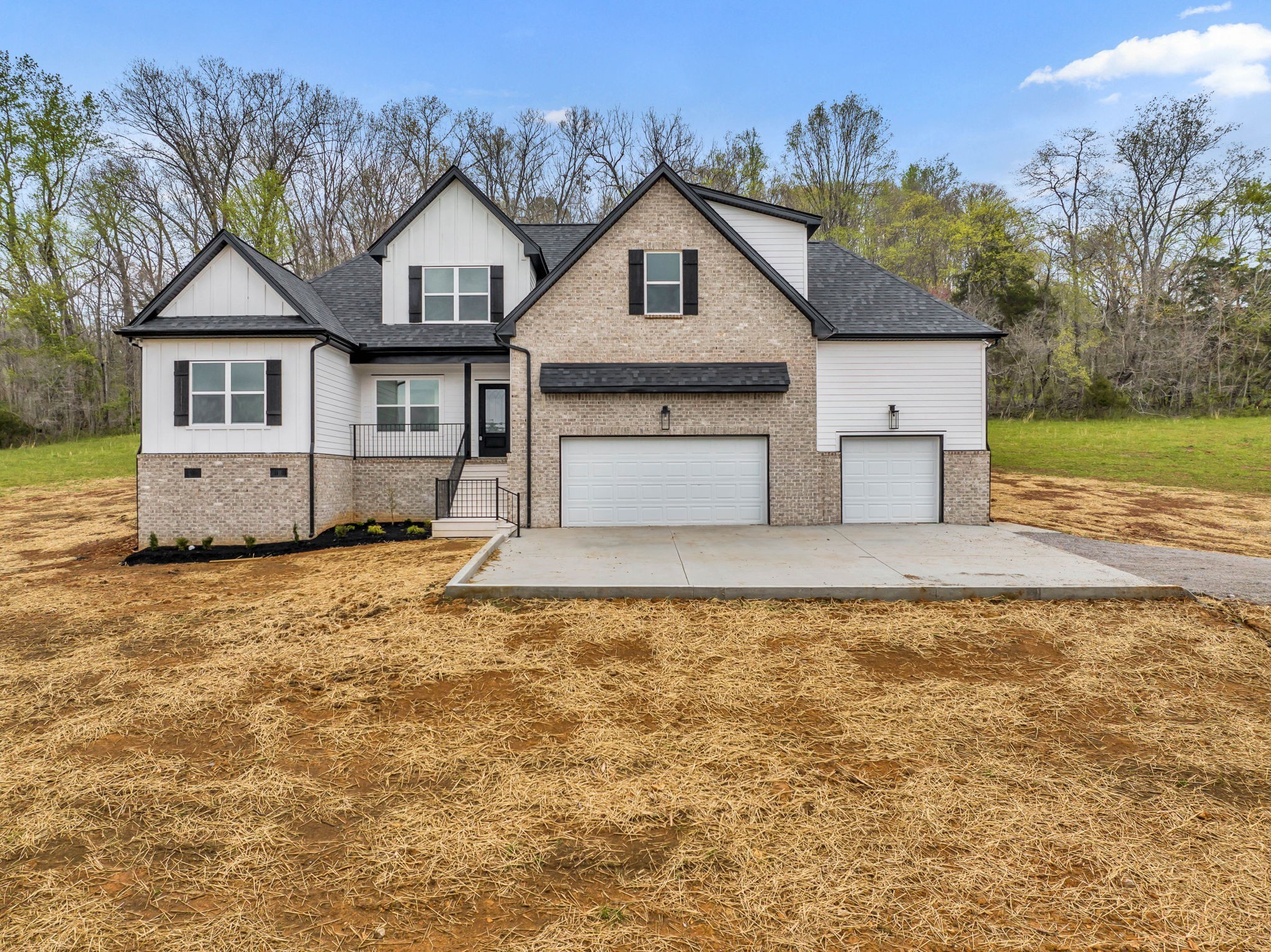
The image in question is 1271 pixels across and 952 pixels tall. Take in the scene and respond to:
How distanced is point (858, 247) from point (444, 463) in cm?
2221

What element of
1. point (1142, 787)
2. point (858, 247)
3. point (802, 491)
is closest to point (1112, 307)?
point (858, 247)

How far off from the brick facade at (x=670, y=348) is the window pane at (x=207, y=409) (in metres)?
6.66

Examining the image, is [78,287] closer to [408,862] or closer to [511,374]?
[511,374]

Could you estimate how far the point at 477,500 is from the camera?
1423 cm

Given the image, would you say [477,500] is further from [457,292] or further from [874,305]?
[874,305]

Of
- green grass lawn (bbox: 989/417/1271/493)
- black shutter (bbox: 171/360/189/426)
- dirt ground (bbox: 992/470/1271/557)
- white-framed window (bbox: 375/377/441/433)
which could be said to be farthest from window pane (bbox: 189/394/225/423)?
green grass lawn (bbox: 989/417/1271/493)

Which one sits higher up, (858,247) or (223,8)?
(223,8)

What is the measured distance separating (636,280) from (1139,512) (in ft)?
48.3

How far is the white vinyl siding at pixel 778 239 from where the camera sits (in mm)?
13852

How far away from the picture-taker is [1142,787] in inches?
148

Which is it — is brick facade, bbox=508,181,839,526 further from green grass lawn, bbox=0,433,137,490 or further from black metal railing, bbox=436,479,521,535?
green grass lawn, bbox=0,433,137,490

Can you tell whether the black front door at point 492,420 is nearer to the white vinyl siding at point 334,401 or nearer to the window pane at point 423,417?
the window pane at point 423,417

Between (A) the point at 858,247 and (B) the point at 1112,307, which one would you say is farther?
(B) the point at 1112,307

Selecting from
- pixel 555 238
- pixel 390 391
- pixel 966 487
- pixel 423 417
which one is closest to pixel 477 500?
pixel 423 417
